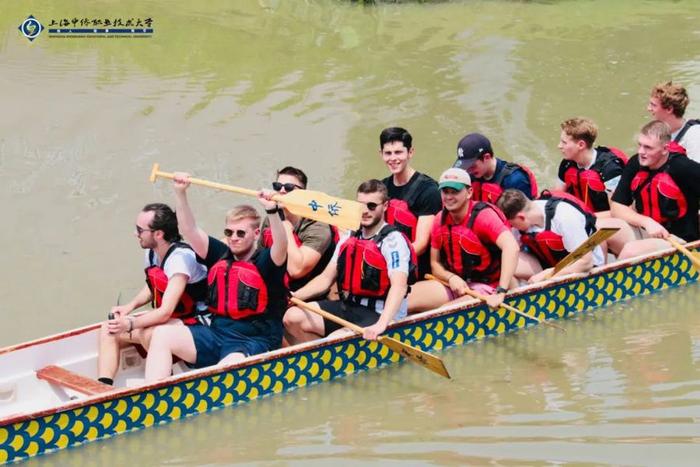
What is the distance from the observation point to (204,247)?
23.0 feet

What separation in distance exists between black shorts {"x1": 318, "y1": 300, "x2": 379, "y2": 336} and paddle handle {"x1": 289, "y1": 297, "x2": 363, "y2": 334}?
0.06 meters

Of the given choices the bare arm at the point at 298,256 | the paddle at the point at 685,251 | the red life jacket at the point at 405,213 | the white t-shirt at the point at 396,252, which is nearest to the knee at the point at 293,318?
the bare arm at the point at 298,256

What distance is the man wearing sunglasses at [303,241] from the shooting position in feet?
24.5

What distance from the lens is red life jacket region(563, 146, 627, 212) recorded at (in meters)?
8.60

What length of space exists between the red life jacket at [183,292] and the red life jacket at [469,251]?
1.63 metres

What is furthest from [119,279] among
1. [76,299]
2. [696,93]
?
[696,93]

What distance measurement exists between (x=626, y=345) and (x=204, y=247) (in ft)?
9.10

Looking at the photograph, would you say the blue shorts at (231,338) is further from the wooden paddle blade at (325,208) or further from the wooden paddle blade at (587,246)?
the wooden paddle blade at (587,246)

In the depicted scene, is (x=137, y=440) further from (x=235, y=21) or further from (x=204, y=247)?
(x=235, y=21)

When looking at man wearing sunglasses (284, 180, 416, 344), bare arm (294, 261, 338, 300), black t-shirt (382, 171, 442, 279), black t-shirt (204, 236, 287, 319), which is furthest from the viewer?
black t-shirt (382, 171, 442, 279)

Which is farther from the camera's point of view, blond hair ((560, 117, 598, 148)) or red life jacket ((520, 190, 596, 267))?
blond hair ((560, 117, 598, 148))

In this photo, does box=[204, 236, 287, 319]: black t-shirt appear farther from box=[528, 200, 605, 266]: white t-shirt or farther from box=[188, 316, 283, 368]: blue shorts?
box=[528, 200, 605, 266]: white t-shirt

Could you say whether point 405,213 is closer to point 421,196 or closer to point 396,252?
point 421,196

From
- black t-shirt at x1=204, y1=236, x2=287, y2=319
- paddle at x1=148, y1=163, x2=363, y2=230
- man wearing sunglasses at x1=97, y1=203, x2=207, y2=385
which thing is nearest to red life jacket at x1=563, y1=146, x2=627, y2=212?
paddle at x1=148, y1=163, x2=363, y2=230
